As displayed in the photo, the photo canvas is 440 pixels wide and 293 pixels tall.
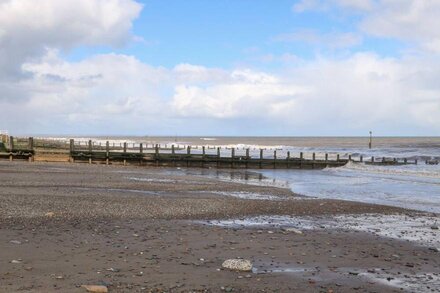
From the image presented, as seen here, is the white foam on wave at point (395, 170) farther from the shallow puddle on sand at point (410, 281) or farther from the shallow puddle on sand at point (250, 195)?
the shallow puddle on sand at point (410, 281)

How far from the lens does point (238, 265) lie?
25.9 feet

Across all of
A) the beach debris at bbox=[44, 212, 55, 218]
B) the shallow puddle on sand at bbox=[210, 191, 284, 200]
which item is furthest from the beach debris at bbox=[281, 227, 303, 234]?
the shallow puddle on sand at bbox=[210, 191, 284, 200]

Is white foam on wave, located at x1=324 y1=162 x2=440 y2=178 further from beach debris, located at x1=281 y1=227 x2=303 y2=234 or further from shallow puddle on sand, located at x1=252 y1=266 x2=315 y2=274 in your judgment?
shallow puddle on sand, located at x1=252 y1=266 x2=315 y2=274

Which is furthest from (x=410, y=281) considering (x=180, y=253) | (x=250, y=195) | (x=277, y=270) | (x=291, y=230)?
(x=250, y=195)

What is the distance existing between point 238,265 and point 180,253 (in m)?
1.46

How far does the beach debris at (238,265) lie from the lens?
782cm

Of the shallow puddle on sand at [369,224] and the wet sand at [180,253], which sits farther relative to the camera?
the shallow puddle on sand at [369,224]

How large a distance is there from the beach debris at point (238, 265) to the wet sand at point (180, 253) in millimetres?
151

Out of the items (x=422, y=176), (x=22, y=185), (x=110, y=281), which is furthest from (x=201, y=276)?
(x=422, y=176)

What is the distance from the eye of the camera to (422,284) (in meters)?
7.50

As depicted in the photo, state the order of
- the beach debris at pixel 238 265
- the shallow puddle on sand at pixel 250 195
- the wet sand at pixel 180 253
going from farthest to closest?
the shallow puddle on sand at pixel 250 195, the beach debris at pixel 238 265, the wet sand at pixel 180 253

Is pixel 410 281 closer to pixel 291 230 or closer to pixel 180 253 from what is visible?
pixel 180 253

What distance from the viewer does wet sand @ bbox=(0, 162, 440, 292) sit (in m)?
7.11

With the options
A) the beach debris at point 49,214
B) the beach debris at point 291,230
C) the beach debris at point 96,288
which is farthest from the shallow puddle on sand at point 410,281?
the beach debris at point 49,214
